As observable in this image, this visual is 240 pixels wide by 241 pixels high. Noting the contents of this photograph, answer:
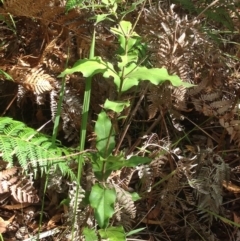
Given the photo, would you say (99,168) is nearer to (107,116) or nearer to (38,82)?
(107,116)

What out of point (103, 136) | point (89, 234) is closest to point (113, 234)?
point (89, 234)

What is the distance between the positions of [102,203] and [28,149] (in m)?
0.35

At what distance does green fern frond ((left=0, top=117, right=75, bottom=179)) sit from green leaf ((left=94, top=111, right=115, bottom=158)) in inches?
6.0

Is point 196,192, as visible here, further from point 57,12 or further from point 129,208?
point 57,12

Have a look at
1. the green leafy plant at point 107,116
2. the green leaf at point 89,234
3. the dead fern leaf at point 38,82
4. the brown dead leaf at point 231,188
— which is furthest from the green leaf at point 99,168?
the brown dead leaf at point 231,188

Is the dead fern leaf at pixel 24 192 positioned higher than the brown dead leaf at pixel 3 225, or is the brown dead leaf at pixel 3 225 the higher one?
the dead fern leaf at pixel 24 192

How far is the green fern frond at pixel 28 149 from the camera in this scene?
1581mm

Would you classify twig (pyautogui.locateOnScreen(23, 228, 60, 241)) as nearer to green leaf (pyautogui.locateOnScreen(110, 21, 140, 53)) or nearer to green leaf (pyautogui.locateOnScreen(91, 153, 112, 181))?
green leaf (pyautogui.locateOnScreen(91, 153, 112, 181))

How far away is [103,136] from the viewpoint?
1.46 meters

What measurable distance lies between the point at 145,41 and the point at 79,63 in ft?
1.62

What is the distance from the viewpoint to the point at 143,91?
183 cm

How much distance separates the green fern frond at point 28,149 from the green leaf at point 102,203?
17cm

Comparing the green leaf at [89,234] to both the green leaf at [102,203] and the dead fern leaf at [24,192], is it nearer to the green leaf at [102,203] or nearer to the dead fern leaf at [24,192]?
the green leaf at [102,203]

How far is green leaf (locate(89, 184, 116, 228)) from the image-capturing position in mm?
1442
